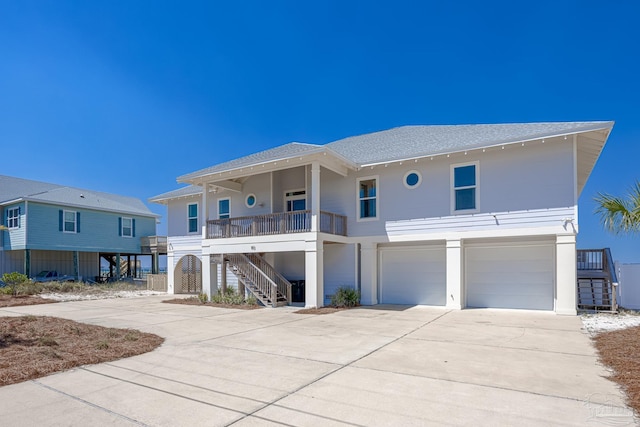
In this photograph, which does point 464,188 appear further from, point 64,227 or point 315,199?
point 64,227

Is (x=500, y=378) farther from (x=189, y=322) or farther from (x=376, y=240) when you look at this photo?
(x=376, y=240)

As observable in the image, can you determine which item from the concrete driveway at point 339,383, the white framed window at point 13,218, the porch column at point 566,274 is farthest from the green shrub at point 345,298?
the white framed window at point 13,218

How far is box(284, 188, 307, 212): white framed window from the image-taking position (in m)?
16.5

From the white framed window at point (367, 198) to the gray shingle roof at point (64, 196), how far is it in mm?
21421

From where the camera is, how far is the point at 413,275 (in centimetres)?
1408

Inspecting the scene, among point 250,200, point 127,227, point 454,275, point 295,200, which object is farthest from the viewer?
point 127,227

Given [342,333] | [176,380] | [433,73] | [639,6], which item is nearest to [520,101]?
[433,73]

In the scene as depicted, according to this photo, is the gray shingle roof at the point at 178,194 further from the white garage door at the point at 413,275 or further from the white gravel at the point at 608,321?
the white gravel at the point at 608,321

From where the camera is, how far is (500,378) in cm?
518

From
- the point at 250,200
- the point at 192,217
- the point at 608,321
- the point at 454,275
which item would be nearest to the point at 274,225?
the point at 250,200

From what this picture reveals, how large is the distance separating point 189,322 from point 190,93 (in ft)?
61.3

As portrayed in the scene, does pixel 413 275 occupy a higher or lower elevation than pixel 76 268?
higher

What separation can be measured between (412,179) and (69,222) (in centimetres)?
2406

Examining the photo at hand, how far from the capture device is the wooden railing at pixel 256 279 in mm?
13938
